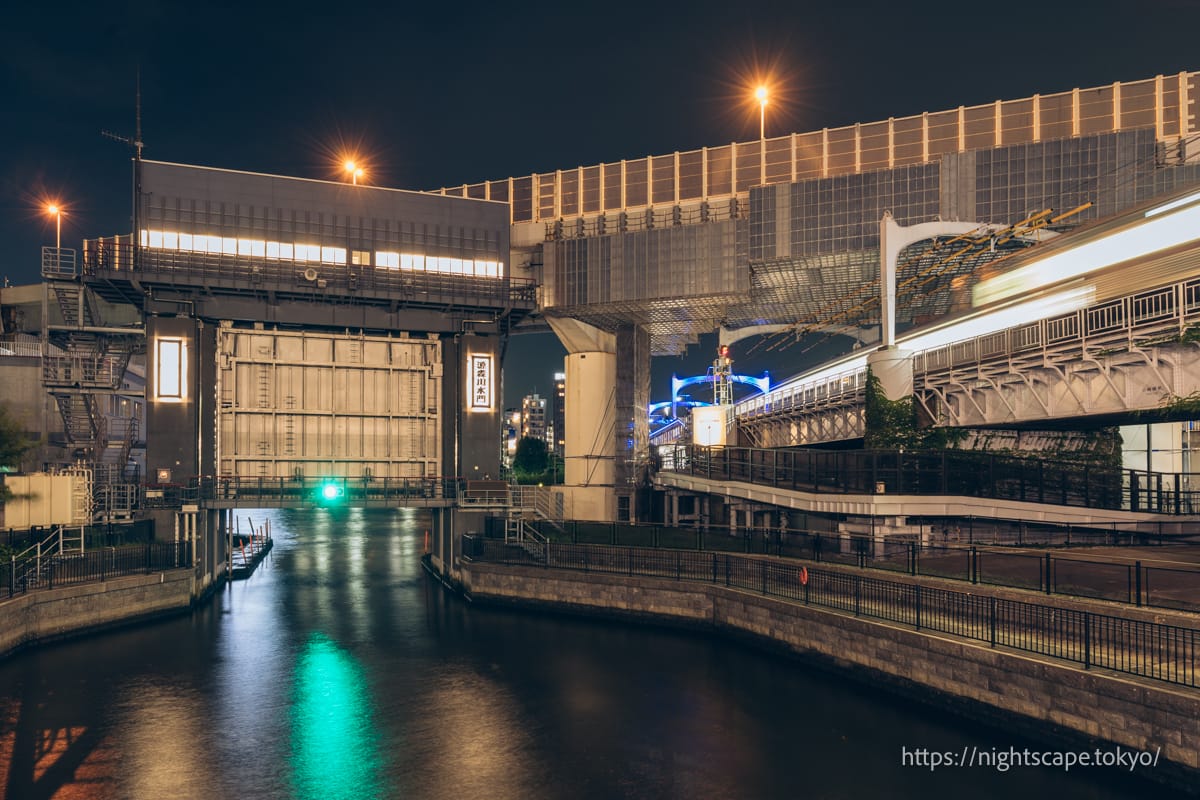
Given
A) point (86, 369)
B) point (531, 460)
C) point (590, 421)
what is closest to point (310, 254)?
point (86, 369)

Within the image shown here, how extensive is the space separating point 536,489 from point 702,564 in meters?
15.2

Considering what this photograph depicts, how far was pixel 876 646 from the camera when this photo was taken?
1013 inches

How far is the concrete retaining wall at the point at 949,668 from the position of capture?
17.8 m

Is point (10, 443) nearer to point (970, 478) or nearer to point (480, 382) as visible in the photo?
point (480, 382)

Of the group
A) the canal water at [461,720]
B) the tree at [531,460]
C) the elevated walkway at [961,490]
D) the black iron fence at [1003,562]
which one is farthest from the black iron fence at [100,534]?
the tree at [531,460]

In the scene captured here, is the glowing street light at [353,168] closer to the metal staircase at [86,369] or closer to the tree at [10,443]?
the metal staircase at [86,369]

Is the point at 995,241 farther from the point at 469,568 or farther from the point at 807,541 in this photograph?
the point at 469,568

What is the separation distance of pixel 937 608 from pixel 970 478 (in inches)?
486

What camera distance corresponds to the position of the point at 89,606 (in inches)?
1359

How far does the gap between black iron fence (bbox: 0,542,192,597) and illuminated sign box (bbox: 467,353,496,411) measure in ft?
54.7

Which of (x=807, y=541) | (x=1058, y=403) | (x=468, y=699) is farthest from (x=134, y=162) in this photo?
(x=1058, y=403)

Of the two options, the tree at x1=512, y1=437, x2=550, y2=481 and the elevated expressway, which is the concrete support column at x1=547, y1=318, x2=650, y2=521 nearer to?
the elevated expressway

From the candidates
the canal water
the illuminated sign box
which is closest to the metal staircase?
the canal water

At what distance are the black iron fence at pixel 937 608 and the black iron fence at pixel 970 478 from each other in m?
6.39
